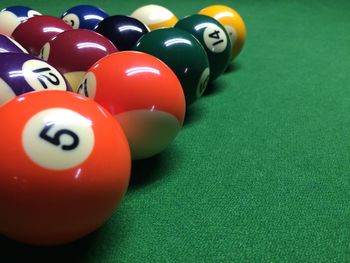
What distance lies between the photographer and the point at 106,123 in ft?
3.84

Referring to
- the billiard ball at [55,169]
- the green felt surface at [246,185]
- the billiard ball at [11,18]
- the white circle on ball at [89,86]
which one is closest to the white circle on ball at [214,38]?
the green felt surface at [246,185]

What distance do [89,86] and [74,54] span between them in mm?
314

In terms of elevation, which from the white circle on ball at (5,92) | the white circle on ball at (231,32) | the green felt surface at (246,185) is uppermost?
the white circle on ball at (5,92)

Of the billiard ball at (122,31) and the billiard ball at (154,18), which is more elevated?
A: the billiard ball at (122,31)

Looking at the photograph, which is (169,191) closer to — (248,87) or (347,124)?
(347,124)

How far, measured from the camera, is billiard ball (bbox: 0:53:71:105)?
1.37 meters

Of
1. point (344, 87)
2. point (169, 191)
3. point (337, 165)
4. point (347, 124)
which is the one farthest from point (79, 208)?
point (344, 87)

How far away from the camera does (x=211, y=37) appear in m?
2.22

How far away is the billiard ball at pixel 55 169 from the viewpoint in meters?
1.03

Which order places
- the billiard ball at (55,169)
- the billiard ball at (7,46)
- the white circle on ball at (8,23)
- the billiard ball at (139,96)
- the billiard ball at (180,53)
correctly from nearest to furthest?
the billiard ball at (55,169) → the billiard ball at (139,96) → the billiard ball at (7,46) → the billiard ball at (180,53) → the white circle on ball at (8,23)

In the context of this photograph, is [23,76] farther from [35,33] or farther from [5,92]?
[35,33]

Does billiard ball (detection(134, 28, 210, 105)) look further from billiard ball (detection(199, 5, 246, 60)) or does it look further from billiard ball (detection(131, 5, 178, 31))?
billiard ball (detection(199, 5, 246, 60))

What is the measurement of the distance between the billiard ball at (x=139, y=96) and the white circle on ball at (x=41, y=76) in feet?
0.34

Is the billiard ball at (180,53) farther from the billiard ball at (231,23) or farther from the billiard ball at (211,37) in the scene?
the billiard ball at (231,23)
